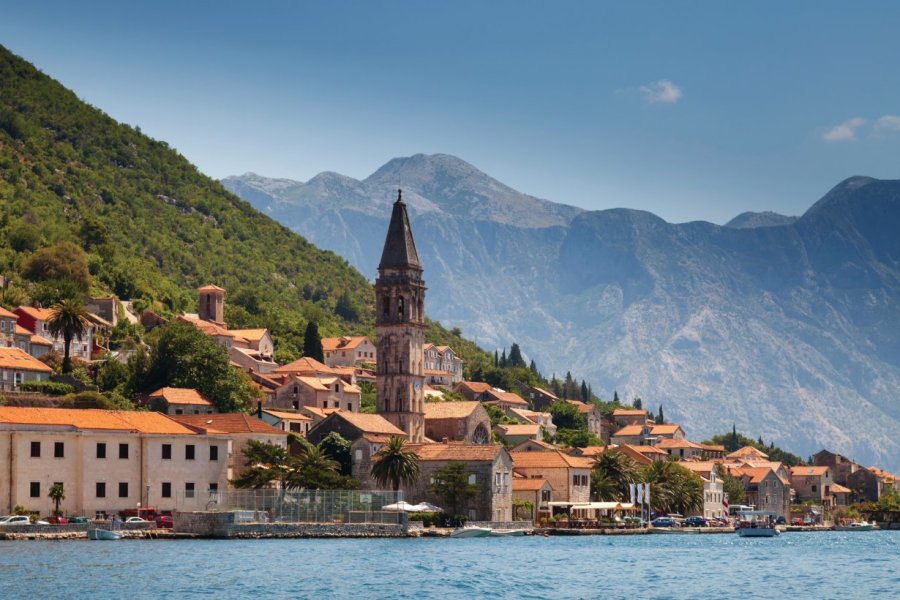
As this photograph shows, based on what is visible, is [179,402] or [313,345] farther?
[313,345]

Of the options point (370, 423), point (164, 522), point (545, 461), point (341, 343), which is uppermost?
point (341, 343)

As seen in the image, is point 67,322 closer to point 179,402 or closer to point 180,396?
point 180,396

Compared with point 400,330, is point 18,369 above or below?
below

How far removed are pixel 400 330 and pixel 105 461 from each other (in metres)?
51.0

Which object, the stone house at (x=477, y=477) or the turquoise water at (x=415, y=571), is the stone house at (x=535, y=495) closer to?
the stone house at (x=477, y=477)

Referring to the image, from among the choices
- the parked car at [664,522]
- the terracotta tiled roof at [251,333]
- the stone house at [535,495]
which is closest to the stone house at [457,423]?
the stone house at [535,495]

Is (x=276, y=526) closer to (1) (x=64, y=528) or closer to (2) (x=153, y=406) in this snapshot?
(1) (x=64, y=528)

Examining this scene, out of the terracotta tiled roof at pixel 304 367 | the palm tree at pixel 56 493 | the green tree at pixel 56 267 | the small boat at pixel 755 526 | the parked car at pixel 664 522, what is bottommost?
the small boat at pixel 755 526

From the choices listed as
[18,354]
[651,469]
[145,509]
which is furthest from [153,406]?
[651,469]

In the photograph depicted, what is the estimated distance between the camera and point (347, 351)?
7530 inches

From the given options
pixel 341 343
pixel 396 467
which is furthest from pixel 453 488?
pixel 341 343

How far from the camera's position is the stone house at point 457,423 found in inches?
5935

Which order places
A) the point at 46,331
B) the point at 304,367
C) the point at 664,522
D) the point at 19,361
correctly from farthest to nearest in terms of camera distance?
the point at 304,367 → the point at 664,522 → the point at 46,331 → the point at 19,361

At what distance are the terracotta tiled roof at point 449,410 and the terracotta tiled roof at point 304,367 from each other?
14.4 meters
